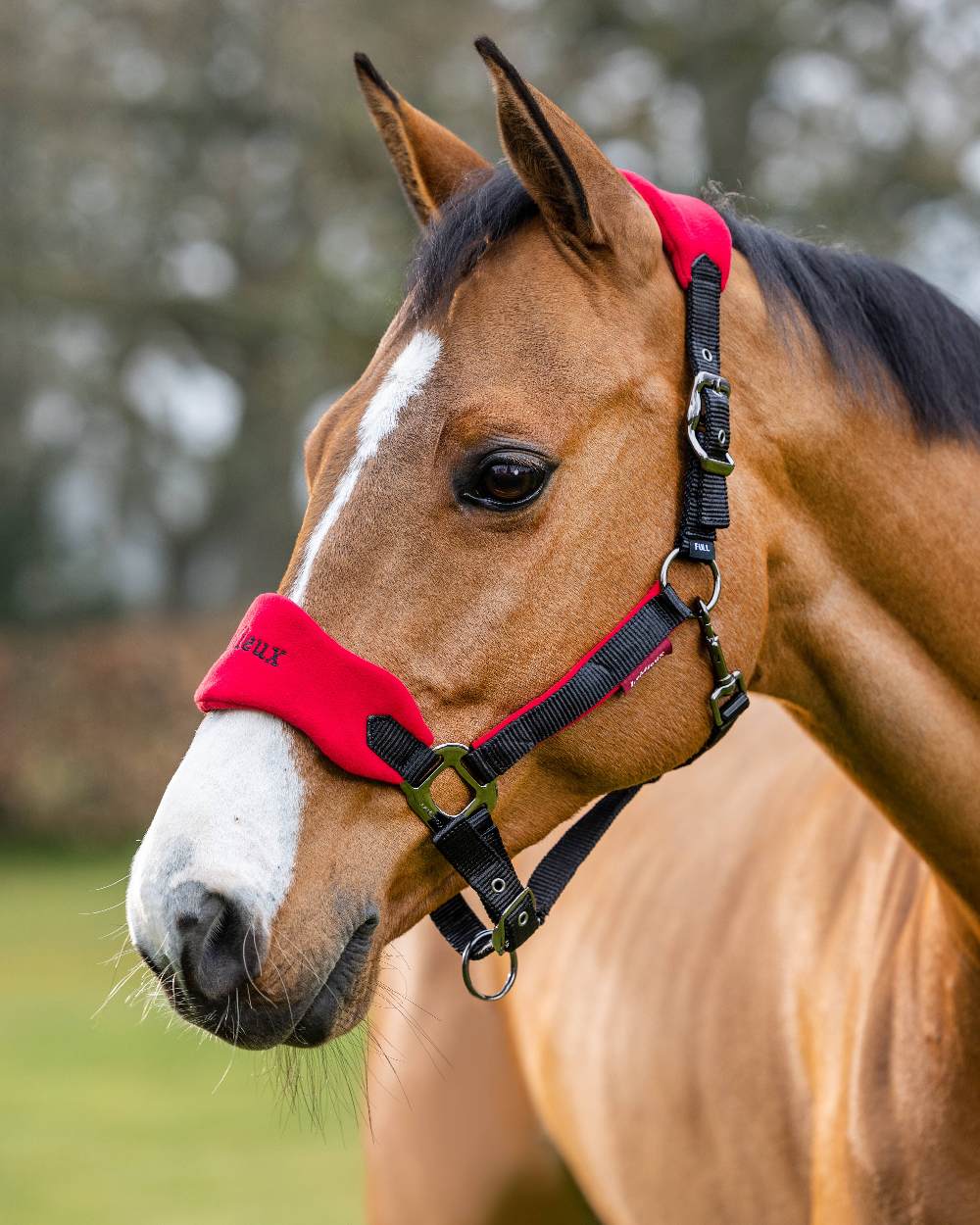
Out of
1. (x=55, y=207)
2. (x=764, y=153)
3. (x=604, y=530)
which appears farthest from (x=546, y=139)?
(x=55, y=207)

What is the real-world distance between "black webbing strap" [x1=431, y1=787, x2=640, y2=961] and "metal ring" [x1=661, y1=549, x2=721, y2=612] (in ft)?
1.14

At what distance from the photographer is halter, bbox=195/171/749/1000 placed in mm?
1662

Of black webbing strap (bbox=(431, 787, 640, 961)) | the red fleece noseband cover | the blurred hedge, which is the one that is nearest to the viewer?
the red fleece noseband cover

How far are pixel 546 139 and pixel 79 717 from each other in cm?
1287

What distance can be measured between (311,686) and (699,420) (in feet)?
2.16

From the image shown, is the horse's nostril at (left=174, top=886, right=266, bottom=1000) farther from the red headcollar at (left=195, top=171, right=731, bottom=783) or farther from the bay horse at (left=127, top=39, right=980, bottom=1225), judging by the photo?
the red headcollar at (left=195, top=171, right=731, bottom=783)

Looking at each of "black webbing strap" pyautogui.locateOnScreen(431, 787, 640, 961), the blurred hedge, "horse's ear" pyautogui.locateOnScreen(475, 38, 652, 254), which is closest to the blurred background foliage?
the blurred hedge

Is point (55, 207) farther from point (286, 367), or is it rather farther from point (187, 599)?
point (187, 599)

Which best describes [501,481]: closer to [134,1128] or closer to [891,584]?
[891,584]

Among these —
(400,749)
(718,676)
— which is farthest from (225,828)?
(718,676)

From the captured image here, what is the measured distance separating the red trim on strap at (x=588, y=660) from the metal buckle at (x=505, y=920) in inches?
9.6

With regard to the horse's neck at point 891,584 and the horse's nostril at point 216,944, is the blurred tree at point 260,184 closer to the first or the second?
the horse's neck at point 891,584

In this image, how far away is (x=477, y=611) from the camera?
1733 millimetres

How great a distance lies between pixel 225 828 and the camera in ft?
5.12
